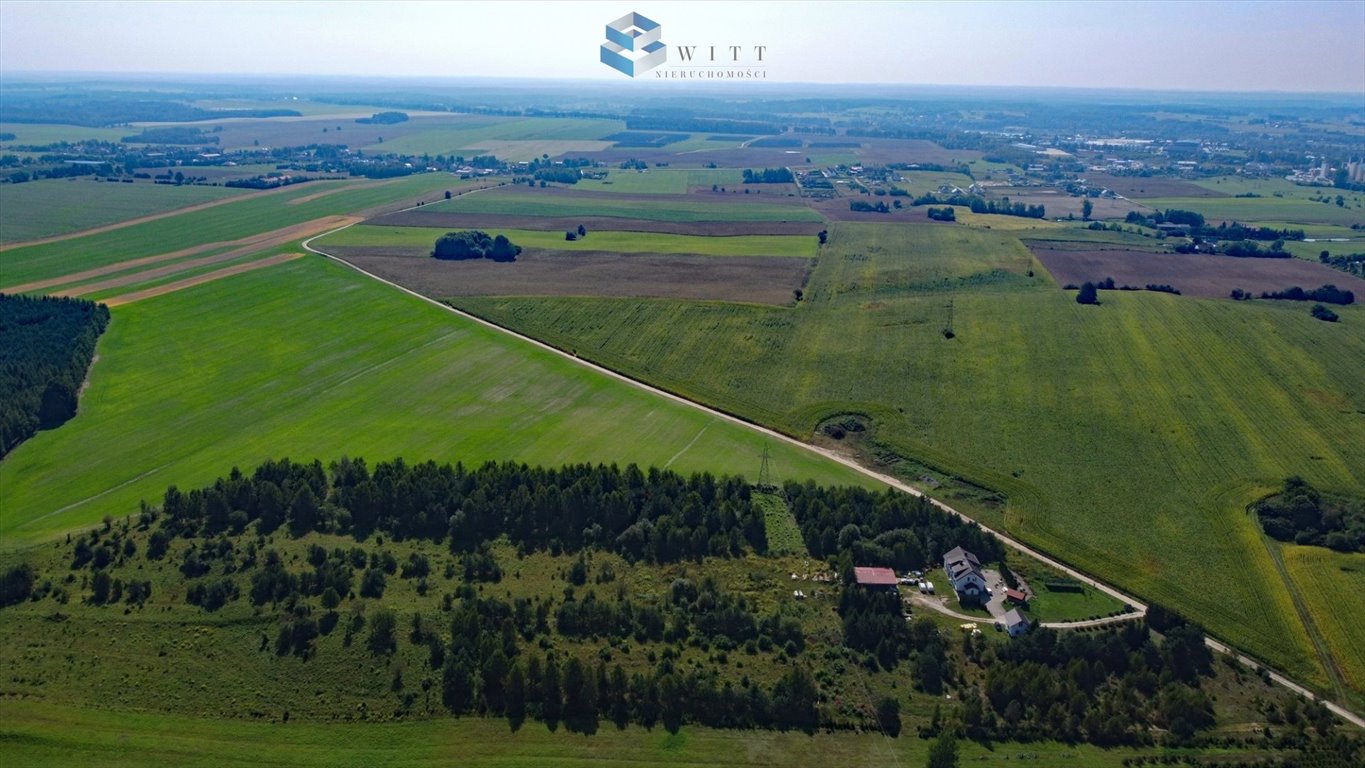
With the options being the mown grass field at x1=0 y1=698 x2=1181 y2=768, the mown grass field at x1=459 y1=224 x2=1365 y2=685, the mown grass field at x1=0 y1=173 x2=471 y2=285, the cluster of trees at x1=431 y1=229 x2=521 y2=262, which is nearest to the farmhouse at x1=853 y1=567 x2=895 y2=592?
the mown grass field at x1=0 y1=698 x2=1181 y2=768

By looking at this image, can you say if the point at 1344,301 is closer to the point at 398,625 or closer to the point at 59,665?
the point at 398,625

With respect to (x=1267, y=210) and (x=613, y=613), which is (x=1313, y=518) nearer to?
(x=613, y=613)

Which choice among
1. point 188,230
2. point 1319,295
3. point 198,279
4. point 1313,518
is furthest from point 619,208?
point 1313,518

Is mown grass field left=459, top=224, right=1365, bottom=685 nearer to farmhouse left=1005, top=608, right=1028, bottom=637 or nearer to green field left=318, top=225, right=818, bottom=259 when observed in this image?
farmhouse left=1005, top=608, right=1028, bottom=637

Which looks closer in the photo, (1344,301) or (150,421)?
(150,421)

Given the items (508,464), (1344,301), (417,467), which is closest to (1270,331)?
(1344,301)

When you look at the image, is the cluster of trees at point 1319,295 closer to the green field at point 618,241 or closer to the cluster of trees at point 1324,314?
the cluster of trees at point 1324,314

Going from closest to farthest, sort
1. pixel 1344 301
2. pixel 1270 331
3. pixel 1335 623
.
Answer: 1. pixel 1335 623
2. pixel 1270 331
3. pixel 1344 301
